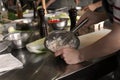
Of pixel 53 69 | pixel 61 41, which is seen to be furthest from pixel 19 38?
pixel 53 69

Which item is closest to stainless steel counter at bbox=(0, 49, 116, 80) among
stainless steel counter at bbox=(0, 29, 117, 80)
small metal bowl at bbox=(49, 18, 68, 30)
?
stainless steel counter at bbox=(0, 29, 117, 80)

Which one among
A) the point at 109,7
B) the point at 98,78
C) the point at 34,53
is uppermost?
the point at 109,7

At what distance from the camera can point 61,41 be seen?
1.15 metres

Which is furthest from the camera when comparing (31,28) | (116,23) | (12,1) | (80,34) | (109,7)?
(12,1)

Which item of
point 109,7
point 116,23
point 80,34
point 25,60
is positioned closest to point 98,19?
point 80,34

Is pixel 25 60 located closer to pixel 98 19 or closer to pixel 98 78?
pixel 98 78

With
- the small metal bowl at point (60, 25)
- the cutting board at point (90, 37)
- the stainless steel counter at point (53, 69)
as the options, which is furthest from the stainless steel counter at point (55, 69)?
the small metal bowl at point (60, 25)

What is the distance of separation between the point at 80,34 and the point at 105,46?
1.11ft

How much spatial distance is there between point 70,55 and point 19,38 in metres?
0.38

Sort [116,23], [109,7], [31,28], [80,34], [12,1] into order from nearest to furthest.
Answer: [116,23]
[109,7]
[80,34]
[31,28]
[12,1]

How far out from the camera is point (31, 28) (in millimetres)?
1495

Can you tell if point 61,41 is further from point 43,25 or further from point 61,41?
point 43,25

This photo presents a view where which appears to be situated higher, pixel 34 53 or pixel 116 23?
Result: pixel 116 23

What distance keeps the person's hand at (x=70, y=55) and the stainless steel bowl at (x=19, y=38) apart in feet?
0.92
